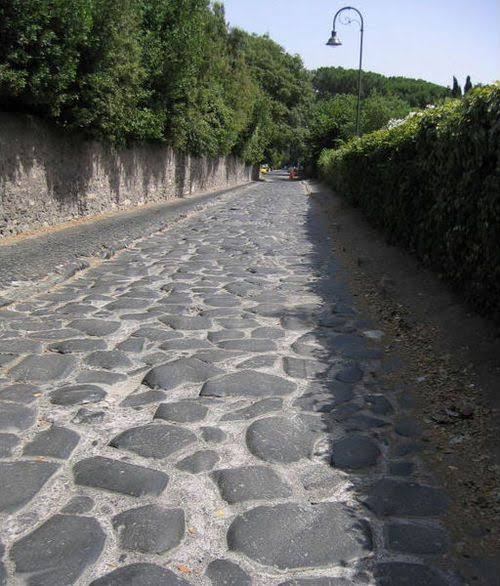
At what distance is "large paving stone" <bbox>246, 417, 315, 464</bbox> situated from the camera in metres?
3.45

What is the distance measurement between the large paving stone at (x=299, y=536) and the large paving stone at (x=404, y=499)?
0.59 ft

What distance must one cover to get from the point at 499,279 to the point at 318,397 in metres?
1.81

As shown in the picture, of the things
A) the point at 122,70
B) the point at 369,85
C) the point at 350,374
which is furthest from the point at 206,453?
the point at 369,85

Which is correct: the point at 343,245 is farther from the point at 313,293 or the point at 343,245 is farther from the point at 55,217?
the point at 55,217

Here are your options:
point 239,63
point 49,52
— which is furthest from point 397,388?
point 239,63

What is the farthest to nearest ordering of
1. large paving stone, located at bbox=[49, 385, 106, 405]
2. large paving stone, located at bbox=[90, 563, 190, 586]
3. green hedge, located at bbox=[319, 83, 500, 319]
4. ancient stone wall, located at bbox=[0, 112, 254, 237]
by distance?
ancient stone wall, located at bbox=[0, 112, 254, 237], green hedge, located at bbox=[319, 83, 500, 319], large paving stone, located at bbox=[49, 385, 106, 405], large paving stone, located at bbox=[90, 563, 190, 586]

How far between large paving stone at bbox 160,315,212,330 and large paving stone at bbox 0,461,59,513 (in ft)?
9.01

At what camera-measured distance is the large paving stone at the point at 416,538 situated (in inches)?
104

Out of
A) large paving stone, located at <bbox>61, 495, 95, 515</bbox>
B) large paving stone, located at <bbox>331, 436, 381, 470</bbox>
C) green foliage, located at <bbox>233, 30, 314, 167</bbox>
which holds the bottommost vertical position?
large paving stone, located at <bbox>61, 495, 95, 515</bbox>

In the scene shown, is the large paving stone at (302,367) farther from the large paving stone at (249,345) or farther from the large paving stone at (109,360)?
the large paving stone at (109,360)

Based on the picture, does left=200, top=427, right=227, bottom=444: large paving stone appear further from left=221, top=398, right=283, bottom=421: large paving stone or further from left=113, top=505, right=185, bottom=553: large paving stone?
left=113, top=505, right=185, bottom=553: large paving stone

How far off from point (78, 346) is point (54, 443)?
5.98 ft

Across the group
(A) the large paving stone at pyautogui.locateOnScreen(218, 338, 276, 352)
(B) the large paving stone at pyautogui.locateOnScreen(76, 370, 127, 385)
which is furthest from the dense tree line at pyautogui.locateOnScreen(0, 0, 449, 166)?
(B) the large paving stone at pyautogui.locateOnScreen(76, 370, 127, 385)

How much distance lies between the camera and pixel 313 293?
301 inches
